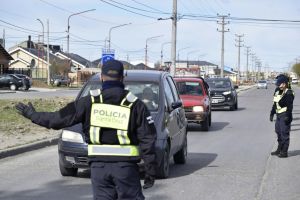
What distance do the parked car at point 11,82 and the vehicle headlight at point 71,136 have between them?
4707cm

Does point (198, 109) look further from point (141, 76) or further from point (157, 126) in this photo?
point (157, 126)

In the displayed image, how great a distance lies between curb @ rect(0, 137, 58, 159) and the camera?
1130 cm

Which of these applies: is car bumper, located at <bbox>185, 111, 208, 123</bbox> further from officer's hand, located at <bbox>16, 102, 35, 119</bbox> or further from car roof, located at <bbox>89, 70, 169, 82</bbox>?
officer's hand, located at <bbox>16, 102, 35, 119</bbox>

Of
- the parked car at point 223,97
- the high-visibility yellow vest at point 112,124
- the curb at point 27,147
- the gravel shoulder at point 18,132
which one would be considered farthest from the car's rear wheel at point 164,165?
the parked car at point 223,97

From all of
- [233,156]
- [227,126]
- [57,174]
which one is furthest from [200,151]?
[227,126]

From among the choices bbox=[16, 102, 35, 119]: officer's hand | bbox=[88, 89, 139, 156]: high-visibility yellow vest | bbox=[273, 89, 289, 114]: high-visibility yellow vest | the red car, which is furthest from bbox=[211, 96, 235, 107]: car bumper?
bbox=[88, 89, 139, 156]: high-visibility yellow vest

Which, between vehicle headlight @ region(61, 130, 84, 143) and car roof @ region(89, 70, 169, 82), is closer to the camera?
vehicle headlight @ region(61, 130, 84, 143)

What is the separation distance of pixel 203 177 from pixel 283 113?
10.6 ft

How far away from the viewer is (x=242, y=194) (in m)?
8.00

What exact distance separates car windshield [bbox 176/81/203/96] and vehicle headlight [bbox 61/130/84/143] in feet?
34.1

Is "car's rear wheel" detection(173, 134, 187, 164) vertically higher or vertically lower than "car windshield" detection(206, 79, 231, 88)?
lower

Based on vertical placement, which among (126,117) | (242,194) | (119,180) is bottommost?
(242,194)

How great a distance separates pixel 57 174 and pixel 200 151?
13.7ft

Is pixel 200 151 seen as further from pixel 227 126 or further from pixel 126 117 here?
pixel 126 117
